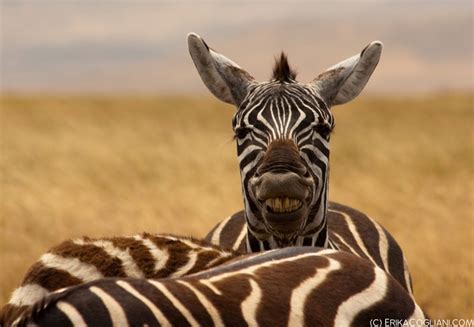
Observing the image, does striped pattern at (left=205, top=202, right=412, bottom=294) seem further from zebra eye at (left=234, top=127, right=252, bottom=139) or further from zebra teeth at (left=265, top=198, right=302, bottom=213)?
zebra teeth at (left=265, top=198, right=302, bottom=213)

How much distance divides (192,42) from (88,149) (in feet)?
48.5

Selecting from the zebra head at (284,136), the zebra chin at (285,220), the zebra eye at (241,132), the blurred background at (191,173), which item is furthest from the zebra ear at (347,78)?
the zebra chin at (285,220)

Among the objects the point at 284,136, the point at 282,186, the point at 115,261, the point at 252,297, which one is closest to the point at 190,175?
the point at 284,136

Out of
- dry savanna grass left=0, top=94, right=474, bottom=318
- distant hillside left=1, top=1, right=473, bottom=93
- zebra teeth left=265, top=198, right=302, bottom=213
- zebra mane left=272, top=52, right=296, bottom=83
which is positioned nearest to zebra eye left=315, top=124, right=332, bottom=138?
zebra mane left=272, top=52, right=296, bottom=83

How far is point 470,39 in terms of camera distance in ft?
439

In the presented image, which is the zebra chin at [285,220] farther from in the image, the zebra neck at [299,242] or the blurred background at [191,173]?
the blurred background at [191,173]

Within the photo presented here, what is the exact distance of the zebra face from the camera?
600cm

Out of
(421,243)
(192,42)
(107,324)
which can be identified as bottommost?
(421,243)

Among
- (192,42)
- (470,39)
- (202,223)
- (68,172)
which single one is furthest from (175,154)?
(470,39)

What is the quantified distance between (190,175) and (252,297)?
15577 mm

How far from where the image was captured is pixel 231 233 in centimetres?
798

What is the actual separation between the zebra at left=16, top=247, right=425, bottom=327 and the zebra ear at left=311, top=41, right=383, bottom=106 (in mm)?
2580

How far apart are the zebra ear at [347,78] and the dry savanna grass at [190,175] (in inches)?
178

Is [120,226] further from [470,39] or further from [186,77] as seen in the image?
[470,39]
